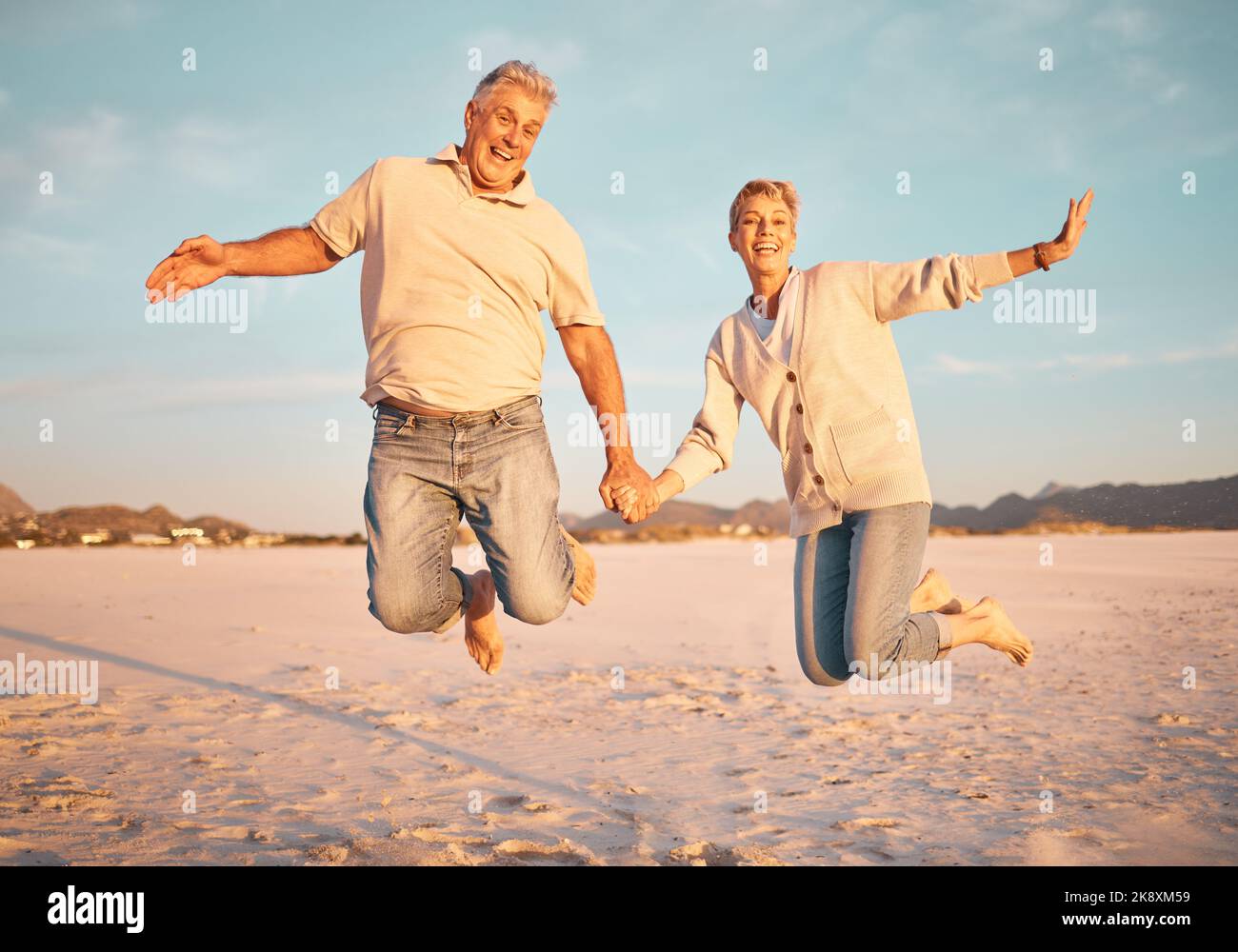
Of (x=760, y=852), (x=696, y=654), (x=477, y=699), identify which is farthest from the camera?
(x=696, y=654)

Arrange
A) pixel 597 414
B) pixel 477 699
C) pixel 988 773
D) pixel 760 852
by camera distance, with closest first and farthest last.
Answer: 1. pixel 597 414
2. pixel 760 852
3. pixel 988 773
4. pixel 477 699

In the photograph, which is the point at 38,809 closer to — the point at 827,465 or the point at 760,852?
the point at 760,852

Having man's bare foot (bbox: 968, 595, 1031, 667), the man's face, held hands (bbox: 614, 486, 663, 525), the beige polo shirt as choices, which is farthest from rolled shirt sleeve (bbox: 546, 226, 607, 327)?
man's bare foot (bbox: 968, 595, 1031, 667)

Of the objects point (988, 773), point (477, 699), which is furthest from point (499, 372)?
point (477, 699)

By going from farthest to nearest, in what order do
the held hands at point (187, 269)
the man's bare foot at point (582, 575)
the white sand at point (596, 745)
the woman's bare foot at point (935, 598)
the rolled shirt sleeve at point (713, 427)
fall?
the white sand at point (596, 745) → the woman's bare foot at point (935, 598) → the rolled shirt sleeve at point (713, 427) → the man's bare foot at point (582, 575) → the held hands at point (187, 269)

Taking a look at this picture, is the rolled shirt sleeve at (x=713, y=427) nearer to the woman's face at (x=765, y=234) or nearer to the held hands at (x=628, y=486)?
the held hands at (x=628, y=486)

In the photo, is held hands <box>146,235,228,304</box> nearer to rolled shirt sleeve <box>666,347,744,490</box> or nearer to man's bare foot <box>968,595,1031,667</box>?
rolled shirt sleeve <box>666,347,744,490</box>

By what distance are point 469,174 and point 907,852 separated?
4806 millimetres

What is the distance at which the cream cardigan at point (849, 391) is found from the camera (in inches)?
177

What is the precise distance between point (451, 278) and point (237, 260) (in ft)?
2.90

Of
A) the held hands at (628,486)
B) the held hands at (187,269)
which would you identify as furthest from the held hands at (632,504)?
the held hands at (187,269)

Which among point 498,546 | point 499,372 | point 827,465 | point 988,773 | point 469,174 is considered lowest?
point 988,773

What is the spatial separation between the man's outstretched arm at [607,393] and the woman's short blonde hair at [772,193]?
96 centimetres

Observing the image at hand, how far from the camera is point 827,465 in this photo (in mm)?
4520
